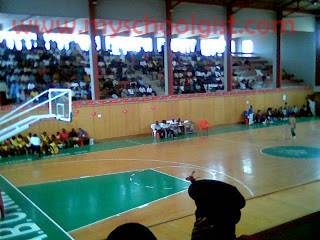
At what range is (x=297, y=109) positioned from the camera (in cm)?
2797

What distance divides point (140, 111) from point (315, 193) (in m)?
13.3

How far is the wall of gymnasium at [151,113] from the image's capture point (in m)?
19.2

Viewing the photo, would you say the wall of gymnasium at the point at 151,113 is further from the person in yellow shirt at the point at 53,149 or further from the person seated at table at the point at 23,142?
the person in yellow shirt at the point at 53,149

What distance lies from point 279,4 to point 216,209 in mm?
26329

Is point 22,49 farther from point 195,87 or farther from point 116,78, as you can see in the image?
point 195,87

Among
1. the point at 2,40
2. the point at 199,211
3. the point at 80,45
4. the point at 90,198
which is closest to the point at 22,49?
the point at 2,40

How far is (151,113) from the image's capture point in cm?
2134

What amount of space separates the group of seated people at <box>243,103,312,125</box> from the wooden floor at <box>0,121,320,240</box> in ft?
10.3

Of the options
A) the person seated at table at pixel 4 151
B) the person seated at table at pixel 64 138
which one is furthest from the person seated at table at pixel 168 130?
the person seated at table at pixel 4 151

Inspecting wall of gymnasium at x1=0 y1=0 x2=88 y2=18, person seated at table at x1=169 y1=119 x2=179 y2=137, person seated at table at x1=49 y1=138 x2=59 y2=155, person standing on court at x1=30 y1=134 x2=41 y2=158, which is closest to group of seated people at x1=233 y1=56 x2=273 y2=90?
person seated at table at x1=169 y1=119 x2=179 y2=137

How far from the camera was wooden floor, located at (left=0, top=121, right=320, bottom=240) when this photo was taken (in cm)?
753

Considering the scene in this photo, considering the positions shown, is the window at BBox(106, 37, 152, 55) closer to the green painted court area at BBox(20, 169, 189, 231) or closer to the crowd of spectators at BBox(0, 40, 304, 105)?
the crowd of spectators at BBox(0, 40, 304, 105)

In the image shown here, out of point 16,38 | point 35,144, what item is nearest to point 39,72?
point 16,38

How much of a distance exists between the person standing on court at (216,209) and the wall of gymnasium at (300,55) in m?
29.3
